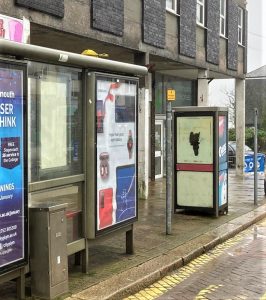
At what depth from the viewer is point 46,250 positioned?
4996mm

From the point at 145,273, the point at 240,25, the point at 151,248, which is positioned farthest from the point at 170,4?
the point at 145,273

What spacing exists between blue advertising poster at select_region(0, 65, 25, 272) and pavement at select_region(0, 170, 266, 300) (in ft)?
2.46

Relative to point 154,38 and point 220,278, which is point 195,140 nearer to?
point 154,38

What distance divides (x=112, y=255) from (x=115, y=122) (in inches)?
72.8

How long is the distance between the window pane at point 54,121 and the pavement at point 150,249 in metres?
1.18

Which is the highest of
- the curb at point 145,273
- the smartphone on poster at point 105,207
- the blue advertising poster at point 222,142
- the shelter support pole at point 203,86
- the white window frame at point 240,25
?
the white window frame at point 240,25

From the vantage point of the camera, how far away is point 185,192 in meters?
10.5

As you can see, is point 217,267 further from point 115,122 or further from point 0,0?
point 0,0

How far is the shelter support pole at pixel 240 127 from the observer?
69.5 ft

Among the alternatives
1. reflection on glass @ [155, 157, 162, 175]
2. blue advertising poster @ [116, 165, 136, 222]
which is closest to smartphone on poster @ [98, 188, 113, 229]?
blue advertising poster @ [116, 165, 136, 222]

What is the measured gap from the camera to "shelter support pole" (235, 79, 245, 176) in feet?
69.5

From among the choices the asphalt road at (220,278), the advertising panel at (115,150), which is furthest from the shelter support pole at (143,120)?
the advertising panel at (115,150)

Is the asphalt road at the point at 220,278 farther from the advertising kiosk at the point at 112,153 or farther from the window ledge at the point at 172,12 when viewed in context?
the window ledge at the point at 172,12

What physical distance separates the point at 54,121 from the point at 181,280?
8.09 feet
